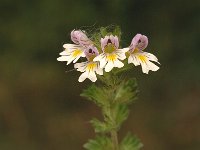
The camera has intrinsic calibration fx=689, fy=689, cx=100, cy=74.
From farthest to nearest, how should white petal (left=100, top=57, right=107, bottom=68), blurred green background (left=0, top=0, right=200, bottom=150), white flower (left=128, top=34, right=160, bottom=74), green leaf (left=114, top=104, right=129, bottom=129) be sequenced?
blurred green background (left=0, top=0, right=200, bottom=150) < green leaf (left=114, top=104, right=129, bottom=129) < white flower (left=128, top=34, right=160, bottom=74) < white petal (left=100, top=57, right=107, bottom=68)

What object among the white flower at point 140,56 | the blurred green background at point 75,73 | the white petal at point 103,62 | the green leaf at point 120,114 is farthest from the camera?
the blurred green background at point 75,73

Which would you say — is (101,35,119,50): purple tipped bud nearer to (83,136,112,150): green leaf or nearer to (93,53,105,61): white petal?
(93,53,105,61): white petal

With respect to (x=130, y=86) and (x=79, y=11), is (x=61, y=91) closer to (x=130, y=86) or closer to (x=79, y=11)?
(x=79, y=11)

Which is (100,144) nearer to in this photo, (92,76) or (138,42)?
(92,76)

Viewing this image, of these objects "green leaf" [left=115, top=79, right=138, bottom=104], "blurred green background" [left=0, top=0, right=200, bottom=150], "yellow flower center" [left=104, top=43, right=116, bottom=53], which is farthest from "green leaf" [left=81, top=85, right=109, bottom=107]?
"blurred green background" [left=0, top=0, right=200, bottom=150]

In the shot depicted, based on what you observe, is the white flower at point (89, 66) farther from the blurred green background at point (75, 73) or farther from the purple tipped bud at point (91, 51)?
the blurred green background at point (75, 73)

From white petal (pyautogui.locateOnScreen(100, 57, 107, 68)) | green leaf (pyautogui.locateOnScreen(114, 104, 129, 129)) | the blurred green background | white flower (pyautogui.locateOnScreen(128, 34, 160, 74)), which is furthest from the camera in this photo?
the blurred green background

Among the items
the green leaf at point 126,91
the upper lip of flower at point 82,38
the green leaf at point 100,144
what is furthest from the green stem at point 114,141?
the upper lip of flower at point 82,38

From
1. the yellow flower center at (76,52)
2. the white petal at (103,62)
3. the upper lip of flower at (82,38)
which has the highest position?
the upper lip of flower at (82,38)
